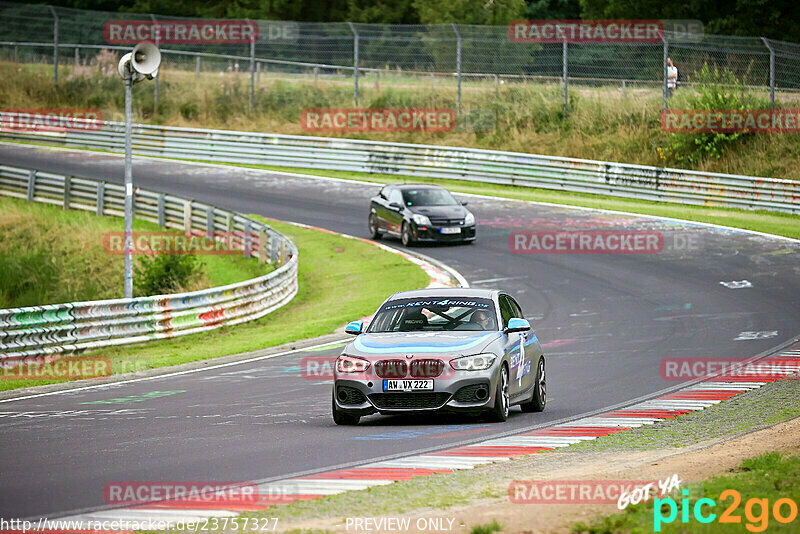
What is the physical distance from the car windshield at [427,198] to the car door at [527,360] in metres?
16.4

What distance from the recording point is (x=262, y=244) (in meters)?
29.0

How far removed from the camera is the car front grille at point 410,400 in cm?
1151

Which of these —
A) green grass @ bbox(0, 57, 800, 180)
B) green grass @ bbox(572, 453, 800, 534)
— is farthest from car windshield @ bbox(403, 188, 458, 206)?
green grass @ bbox(572, 453, 800, 534)

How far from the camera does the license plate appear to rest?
11.5 meters

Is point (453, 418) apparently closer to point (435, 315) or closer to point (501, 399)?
point (501, 399)

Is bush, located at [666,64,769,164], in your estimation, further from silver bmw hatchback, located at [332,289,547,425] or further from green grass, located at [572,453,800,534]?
green grass, located at [572,453,800,534]

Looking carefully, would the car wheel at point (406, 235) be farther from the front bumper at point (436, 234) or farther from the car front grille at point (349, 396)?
the car front grille at point (349, 396)

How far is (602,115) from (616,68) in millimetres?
3520

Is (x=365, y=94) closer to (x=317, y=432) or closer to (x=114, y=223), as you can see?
(x=114, y=223)

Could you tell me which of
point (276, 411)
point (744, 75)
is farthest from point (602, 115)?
point (276, 411)

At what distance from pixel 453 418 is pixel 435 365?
3.73 ft

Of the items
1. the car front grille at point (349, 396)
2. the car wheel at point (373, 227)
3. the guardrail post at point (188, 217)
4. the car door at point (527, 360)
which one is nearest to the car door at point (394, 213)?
the car wheel at point (373, 227)

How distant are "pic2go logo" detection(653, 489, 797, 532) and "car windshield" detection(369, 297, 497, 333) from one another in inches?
A: 208

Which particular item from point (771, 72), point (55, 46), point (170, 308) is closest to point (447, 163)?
point (771, 72)
